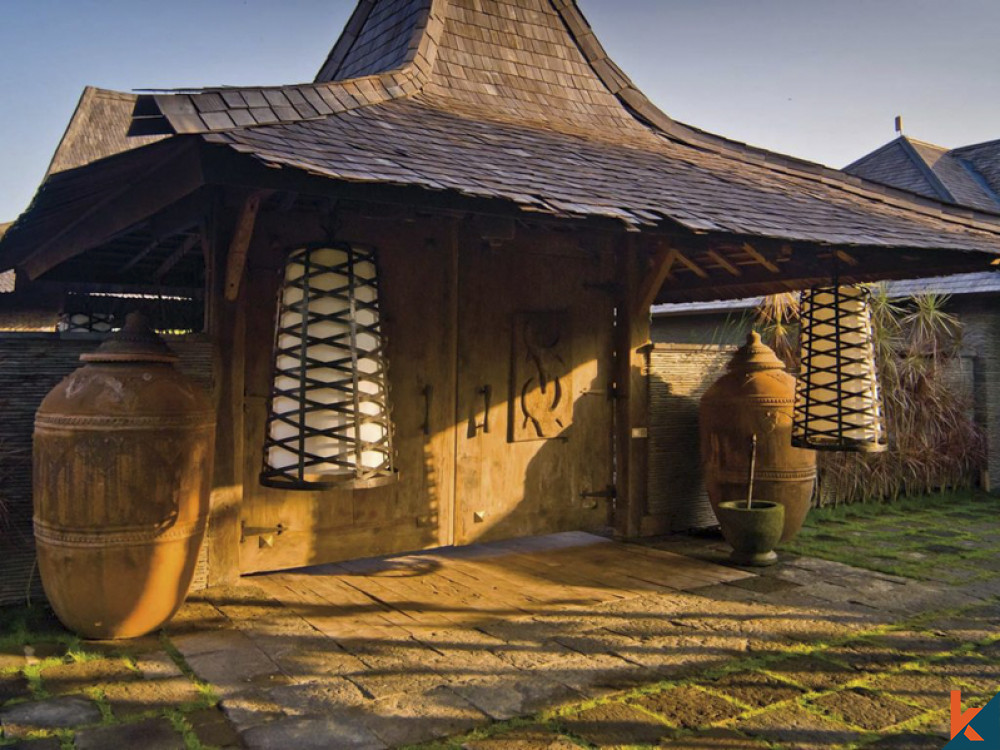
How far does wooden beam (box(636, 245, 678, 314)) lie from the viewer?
571cm

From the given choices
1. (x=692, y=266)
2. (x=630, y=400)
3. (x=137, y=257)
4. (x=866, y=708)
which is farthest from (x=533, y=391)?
(x=137, y=257)

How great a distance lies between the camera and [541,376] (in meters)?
5.60

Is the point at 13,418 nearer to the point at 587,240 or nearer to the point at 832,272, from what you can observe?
the point at 587,240

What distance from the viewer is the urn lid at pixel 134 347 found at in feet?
11.9

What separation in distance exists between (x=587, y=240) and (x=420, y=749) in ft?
13.4

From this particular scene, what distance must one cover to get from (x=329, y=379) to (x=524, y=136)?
7.07 feet

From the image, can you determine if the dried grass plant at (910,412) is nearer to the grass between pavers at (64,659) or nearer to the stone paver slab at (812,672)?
the stone paver slab at (812,672)

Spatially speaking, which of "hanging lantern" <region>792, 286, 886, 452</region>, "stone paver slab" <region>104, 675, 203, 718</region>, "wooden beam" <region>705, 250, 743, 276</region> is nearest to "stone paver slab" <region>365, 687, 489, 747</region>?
"stone paver slab" <region>104, 675, 203, 718</region>

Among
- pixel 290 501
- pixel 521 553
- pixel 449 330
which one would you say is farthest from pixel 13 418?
pixel 521 553

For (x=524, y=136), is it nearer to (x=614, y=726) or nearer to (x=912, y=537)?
(x=614, y=726)

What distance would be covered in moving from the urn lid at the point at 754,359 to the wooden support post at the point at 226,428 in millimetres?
3599

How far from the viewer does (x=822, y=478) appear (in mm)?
7562

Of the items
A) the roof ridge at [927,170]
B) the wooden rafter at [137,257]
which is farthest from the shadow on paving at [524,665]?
the roof ridge at [927,170]

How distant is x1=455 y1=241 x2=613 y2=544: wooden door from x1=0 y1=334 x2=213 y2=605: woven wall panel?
2443mm
